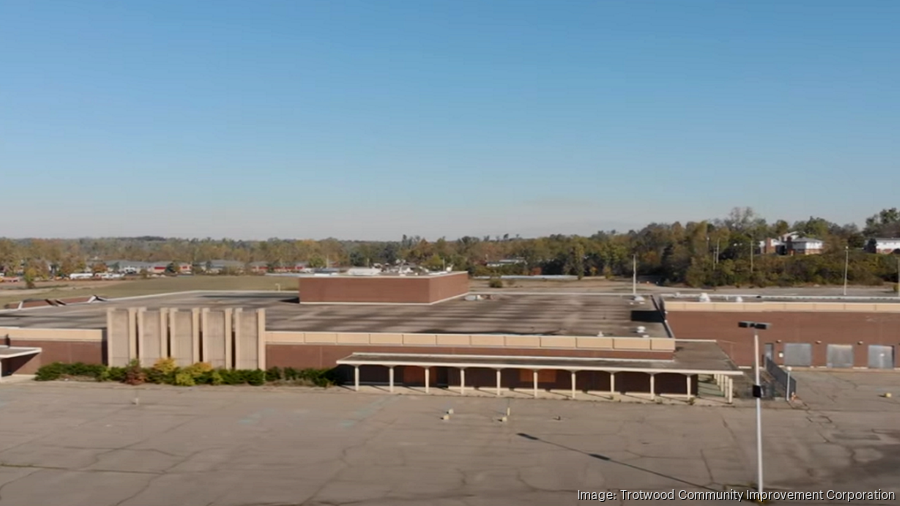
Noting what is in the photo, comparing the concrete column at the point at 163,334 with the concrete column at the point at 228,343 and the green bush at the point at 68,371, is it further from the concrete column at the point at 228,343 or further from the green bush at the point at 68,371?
the concrete column at the point at 228,343

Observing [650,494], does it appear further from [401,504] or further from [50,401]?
[50,401]

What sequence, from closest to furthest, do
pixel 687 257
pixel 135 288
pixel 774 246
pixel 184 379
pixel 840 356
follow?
1. pixel 184 379
2. pixel 840 356
3. pixel 135 288
4. pixel 687 257
5. pixel 774 246

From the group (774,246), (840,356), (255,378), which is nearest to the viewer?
(255,378)

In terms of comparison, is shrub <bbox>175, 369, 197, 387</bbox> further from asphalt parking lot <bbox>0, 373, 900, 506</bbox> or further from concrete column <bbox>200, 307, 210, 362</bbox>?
asphalt parking lot <bbox>0, 373, 900, 506</bbox>

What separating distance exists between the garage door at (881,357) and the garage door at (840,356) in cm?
110

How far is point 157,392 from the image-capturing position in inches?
1449

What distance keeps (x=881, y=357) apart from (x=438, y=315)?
2609 centimetres

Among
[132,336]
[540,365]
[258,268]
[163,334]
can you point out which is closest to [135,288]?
[132,336]

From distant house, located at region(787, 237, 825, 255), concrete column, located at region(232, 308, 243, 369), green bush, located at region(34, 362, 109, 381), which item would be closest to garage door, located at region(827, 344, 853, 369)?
concrete column, located at region(232, 308, 243, 369)

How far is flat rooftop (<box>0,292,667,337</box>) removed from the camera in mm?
44156

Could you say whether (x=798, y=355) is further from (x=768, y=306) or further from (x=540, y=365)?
(x=540, y=365)

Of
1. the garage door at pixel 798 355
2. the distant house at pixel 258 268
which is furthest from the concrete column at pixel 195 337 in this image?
the distant house at pixel 258 268

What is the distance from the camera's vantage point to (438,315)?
50.8 m

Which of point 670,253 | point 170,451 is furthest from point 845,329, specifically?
point 670,253
